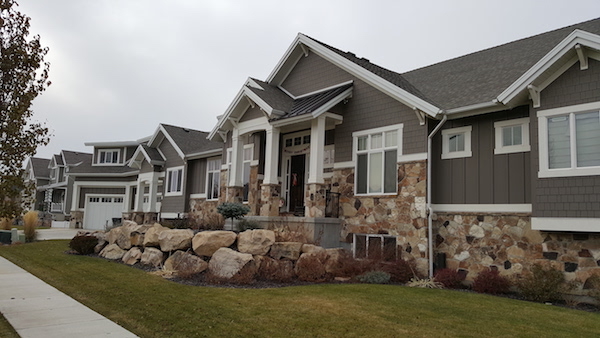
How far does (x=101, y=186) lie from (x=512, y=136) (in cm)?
3131

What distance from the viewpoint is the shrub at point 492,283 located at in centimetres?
1089

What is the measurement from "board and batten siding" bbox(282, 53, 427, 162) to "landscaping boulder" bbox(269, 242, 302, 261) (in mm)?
3921

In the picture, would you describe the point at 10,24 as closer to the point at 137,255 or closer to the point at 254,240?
the point at 254,240

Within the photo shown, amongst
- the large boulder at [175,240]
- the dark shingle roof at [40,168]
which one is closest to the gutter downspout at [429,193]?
the large boulder at [175,240]

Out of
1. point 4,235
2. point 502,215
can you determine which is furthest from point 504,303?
point 4,235

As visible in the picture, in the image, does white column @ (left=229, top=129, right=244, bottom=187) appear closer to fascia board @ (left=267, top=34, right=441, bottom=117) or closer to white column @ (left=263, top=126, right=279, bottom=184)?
white column @ (left=263, top=126, right=279, bottom=184)

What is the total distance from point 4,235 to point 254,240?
15891 millimetres

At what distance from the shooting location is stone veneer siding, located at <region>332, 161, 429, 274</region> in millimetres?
12633

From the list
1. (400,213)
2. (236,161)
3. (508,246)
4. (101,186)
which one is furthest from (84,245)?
(101,186)

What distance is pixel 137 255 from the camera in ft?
47.5

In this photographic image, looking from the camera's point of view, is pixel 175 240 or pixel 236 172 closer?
pixel 175 240

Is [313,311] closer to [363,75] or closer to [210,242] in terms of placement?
[210,242]

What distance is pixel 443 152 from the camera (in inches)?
516

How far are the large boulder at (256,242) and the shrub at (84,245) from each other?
23.6ft
